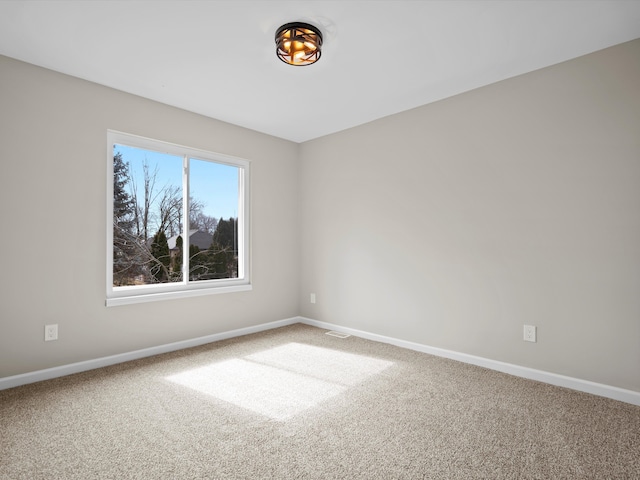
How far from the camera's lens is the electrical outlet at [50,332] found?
271cm

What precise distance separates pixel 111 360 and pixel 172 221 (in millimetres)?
1398

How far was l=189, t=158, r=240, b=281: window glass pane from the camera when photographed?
148 inches

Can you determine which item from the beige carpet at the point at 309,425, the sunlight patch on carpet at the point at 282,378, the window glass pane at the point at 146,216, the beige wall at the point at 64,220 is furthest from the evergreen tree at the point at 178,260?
the sunlight patch on carpet at the point at 282,378

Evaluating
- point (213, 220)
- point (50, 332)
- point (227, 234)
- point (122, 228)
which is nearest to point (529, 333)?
point (227, 234)

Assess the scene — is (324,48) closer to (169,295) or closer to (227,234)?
(227,234)

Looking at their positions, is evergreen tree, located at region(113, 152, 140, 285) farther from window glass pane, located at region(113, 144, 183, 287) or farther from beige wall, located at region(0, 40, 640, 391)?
beige wall, located at region(0, 40, 640, 391)

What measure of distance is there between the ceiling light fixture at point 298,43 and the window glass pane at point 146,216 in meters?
1.80

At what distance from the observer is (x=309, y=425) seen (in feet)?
6.72

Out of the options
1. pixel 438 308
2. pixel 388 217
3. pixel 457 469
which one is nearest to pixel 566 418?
pixel 457 469

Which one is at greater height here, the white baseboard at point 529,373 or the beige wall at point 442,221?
the beige wall at point 442,221

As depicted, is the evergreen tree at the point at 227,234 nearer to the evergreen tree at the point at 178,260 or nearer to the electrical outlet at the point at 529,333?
the evergreen tree at the point at 178,260

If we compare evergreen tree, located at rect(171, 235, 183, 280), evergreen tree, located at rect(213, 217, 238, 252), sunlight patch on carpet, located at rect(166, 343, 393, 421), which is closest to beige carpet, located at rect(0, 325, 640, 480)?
sunlight patch on carpet, located at rect(166, 343, 393, 421)

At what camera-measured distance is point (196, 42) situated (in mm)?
2389

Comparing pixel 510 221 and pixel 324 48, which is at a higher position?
pixel 324 48
